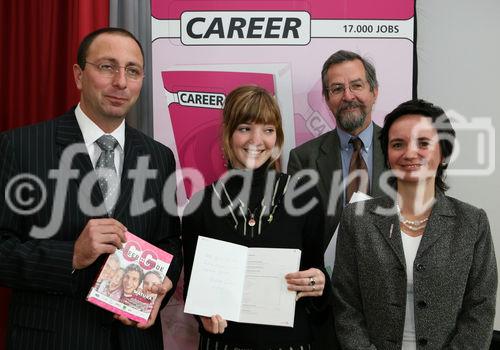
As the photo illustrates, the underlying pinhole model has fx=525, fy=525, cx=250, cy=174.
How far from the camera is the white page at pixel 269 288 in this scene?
2.09m

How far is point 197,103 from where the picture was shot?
320 cm

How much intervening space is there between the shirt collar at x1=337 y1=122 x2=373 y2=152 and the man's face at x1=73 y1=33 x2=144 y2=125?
119 cm

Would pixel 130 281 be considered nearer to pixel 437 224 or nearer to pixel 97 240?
pixel 97 240

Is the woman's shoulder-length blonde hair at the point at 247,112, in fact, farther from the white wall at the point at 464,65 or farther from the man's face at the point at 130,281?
the white wall at the point at 464,65

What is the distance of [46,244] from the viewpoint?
2.01 metres

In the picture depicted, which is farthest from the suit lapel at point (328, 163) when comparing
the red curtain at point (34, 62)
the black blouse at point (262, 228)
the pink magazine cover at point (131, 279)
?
the red curtain at point (34, 62)

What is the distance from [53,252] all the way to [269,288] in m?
0.85

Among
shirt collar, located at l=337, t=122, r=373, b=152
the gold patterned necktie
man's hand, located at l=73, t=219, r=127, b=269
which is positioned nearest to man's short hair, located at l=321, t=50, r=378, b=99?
shirt collar, located at l=337, t=122, r=373, b=152

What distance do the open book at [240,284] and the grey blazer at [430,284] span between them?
290 millimetres

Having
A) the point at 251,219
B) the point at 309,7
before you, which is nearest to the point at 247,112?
the point at 251,219

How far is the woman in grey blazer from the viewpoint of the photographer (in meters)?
2.03

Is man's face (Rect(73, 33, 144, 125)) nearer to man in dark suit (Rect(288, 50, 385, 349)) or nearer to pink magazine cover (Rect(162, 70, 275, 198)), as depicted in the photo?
pink magazine cover (Rect(162, 70, 275, 198))

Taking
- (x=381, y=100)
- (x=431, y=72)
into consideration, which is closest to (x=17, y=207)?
(x=381, y=100)

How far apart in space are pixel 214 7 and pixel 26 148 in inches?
61.0
